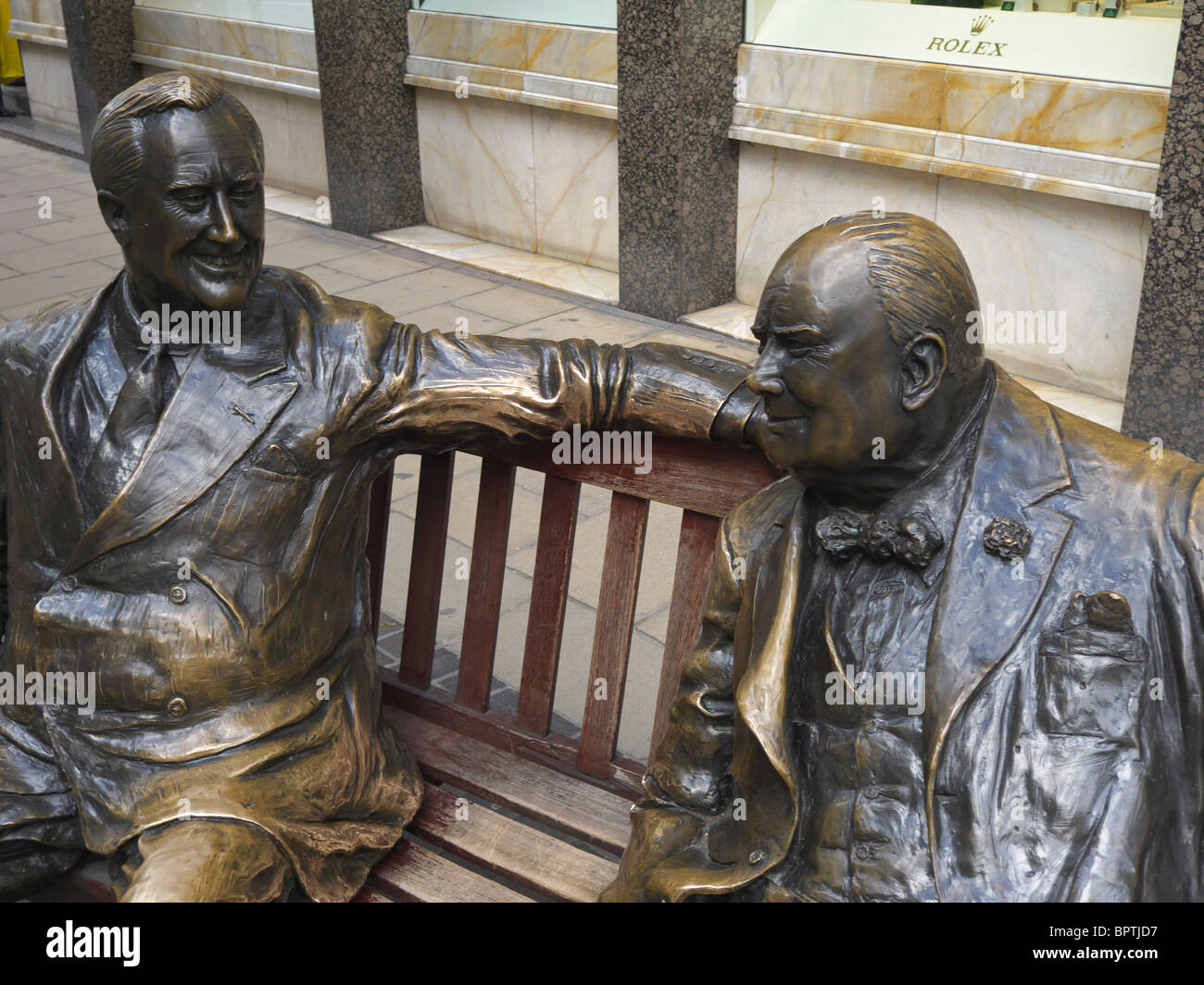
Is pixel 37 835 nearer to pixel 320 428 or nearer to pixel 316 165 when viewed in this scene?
pixel 320 428

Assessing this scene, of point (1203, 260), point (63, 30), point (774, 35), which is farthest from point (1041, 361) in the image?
point (63, 30)

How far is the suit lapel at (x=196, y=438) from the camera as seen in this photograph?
277 centimetres

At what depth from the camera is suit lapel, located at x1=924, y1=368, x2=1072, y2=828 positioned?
2.13m

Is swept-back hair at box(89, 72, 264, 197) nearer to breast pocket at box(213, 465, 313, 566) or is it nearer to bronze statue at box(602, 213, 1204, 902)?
breast pocket at box(213, 465, 313, 566)

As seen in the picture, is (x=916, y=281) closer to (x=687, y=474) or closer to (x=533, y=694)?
(x=687, y=474)

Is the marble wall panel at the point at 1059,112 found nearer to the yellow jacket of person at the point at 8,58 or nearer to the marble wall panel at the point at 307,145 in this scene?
the marble wall panel at the point at 307,145

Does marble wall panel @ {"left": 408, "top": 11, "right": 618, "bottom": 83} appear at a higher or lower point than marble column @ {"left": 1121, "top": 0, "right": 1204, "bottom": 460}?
higher

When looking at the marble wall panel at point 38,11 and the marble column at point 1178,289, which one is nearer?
the marble column at point 1178,289

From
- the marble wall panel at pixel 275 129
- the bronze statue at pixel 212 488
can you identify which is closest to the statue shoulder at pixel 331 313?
the bronze statue at pixel 212 488

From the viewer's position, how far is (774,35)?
7188 mm

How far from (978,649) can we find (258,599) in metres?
1.42

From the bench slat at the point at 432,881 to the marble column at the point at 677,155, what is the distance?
496cm

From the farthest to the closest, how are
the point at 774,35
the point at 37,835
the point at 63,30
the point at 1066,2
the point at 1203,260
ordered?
the point at 63,30, the point at 774,35, the point at 1066,2, the point at 1203,260, the point at 37,835

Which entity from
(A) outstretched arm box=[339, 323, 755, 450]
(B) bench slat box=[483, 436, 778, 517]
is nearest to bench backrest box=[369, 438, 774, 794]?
(B) bench slat box=[483, 436, 778, 517]
